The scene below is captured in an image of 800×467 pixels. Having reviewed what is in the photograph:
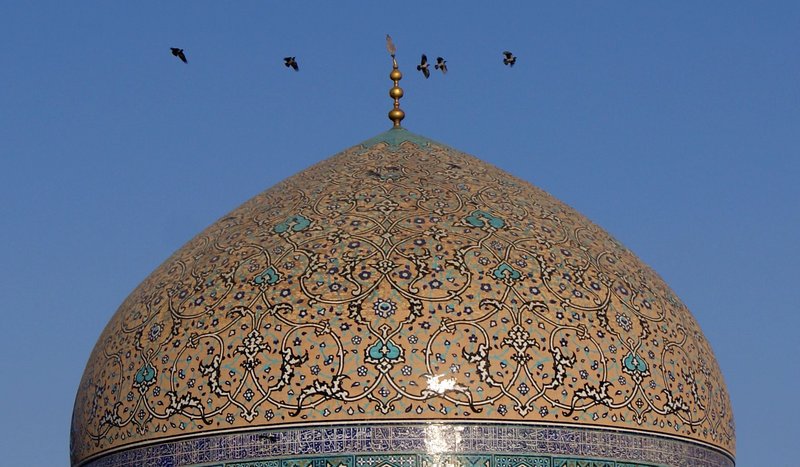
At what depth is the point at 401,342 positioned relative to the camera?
9.24 m

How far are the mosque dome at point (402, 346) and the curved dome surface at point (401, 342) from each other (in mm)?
11

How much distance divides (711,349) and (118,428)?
3265 mm

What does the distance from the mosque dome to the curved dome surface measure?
0.01 meters

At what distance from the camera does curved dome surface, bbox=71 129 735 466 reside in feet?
30.1

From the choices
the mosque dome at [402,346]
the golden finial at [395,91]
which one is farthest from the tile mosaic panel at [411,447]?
the golden finial at [395,91]

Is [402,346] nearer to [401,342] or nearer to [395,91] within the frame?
[401,342]

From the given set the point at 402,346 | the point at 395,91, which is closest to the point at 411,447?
the point at 402,346

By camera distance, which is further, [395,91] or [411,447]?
[395,91]

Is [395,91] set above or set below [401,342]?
above

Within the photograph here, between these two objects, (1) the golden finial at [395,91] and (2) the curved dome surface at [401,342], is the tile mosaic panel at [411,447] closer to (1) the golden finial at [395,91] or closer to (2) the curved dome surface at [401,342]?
(2) the curved dome surface at [401,342]

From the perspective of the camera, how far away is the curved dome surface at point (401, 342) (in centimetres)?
919

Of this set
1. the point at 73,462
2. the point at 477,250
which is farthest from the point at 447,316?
the point at 73,462

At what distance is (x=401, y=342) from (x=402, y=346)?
2 cm

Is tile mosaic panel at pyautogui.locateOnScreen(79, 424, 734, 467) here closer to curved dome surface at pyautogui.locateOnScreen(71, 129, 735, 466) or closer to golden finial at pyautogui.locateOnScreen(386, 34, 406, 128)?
curved dome surface at pyautogui.locateOnScreen(71, 129, 735, 466)
